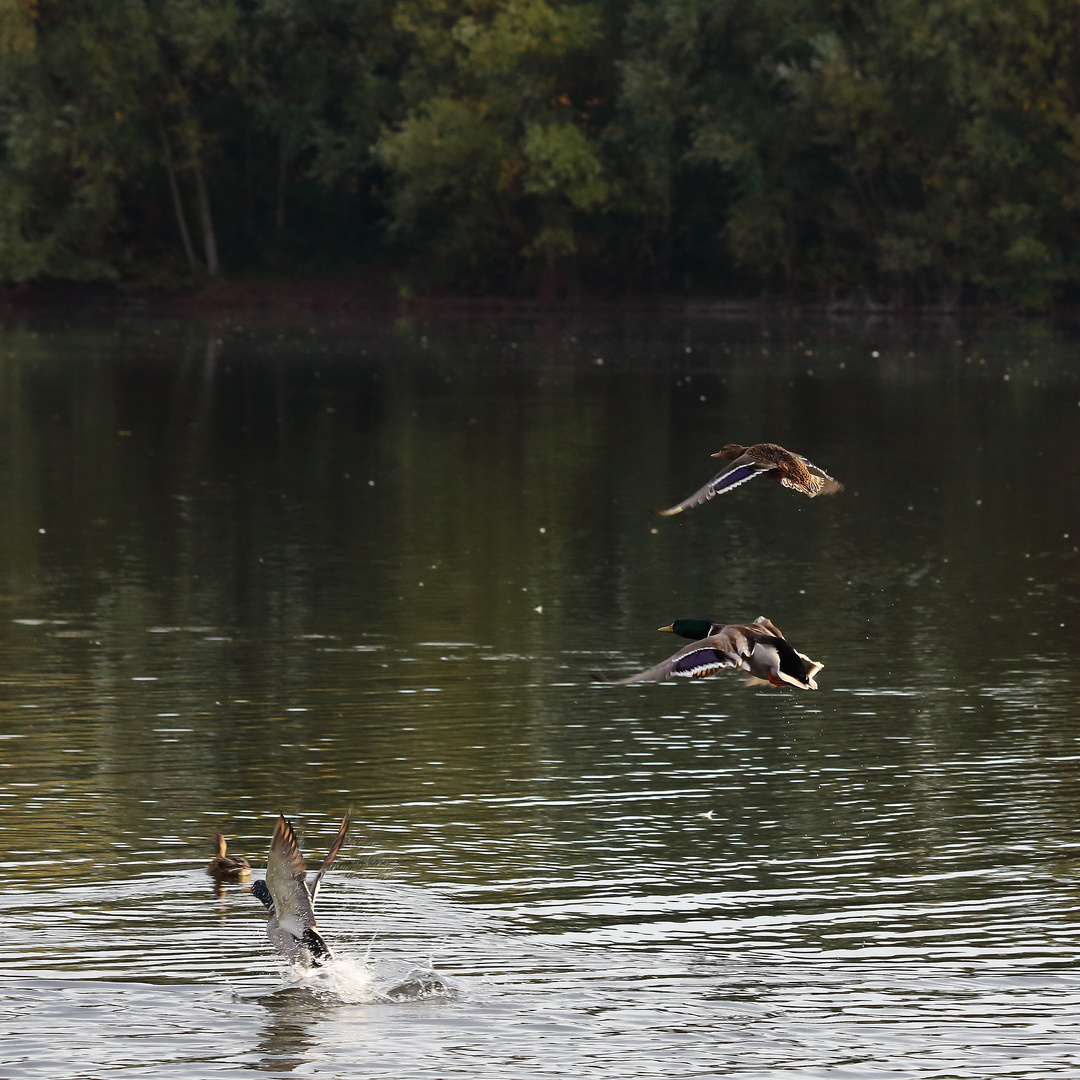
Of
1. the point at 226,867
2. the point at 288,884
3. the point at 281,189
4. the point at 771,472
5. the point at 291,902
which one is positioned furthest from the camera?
the point at 281,189

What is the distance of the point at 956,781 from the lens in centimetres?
1295

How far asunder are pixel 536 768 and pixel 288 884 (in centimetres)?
429

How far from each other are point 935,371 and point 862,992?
4152 centimetres

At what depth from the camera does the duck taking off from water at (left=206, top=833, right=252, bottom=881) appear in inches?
421

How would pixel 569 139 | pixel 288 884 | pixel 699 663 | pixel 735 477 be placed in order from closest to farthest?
pixel 699 663
pixel 288 884
pixel 735 477
pixel 569 139

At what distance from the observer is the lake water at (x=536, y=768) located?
9062mm

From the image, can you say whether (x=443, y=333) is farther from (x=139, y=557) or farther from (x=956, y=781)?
(x=956, y=781)

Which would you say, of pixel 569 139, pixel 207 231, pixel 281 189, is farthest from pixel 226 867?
pixel 281 189

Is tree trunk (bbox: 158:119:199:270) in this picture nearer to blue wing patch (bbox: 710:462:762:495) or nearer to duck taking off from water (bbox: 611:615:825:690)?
blue wing patch (bbox: 710:462:762:495)

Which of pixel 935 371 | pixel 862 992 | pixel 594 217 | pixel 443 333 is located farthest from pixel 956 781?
pixel 594 217

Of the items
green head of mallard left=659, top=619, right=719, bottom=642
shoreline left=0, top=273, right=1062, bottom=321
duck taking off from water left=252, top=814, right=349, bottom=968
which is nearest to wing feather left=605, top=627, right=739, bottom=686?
green head of mallard left=659, top=619, right=719, bottom=642

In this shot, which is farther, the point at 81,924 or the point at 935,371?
the point at 935,371

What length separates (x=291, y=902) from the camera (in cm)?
920

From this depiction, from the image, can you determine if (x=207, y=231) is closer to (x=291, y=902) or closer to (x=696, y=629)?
(x=291, y=902)
